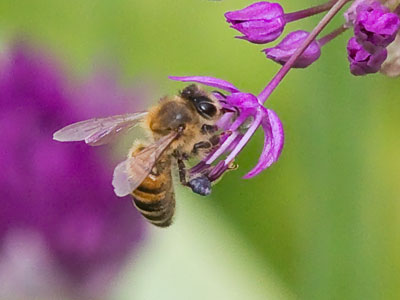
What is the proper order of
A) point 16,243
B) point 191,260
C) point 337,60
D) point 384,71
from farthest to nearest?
point 191,260
point 16,243
point 337,60
point 384,71

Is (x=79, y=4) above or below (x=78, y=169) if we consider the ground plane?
above

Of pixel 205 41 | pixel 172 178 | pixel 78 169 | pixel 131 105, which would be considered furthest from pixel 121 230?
pixel 172 178

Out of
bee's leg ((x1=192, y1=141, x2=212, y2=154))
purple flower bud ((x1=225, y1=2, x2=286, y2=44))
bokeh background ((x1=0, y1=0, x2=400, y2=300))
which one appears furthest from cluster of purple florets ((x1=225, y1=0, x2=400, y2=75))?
bokeh background ((x1=0, y1=0, x2=400, y2=300))

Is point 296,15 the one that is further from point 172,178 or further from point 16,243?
point 16,243

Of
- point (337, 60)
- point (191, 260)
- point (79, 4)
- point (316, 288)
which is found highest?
point (337, 60)

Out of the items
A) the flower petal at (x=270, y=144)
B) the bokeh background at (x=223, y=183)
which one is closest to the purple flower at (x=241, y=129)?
the flower petal at (x=270, y=144)

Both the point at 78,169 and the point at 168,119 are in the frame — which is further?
the point at 78,169

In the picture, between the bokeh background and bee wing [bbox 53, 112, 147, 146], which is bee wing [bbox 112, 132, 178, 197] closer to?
bee wing [bbox 53, 112, 147, 146]

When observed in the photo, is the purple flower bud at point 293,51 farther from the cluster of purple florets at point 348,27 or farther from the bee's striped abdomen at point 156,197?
the bee's striped abdomen at point 156,197
